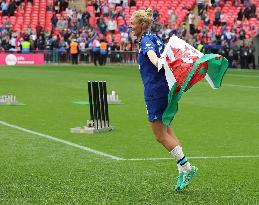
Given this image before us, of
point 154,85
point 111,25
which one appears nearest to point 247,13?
point 111,25

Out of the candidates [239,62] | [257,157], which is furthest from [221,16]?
[257,157]

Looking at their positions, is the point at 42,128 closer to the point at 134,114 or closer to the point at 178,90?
the point at 134,114

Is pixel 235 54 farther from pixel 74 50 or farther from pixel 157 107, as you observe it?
pixel 157 107

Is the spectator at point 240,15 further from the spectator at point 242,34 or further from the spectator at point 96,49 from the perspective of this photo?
the spectator at point 96,49

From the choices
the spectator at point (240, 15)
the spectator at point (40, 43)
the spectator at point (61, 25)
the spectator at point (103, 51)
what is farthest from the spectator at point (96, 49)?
the spectator at point (240, 15)

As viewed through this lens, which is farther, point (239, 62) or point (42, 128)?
point (239, 62)

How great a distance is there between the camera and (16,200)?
344 inches

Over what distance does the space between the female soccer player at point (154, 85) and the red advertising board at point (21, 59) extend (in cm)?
4230

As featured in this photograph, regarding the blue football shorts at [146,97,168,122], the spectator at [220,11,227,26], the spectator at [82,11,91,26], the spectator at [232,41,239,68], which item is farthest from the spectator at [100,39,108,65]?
the blue football shorts at [146,97,168,122]

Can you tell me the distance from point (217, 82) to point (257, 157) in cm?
321

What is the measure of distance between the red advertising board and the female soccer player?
139ft

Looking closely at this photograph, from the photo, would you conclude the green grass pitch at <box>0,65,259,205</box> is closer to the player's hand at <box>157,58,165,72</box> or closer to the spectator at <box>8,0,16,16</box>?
the player's hand at <box>157,58,165,72</box>

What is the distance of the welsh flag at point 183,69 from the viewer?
29.9 ft

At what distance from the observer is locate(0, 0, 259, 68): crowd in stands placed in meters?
52.3
